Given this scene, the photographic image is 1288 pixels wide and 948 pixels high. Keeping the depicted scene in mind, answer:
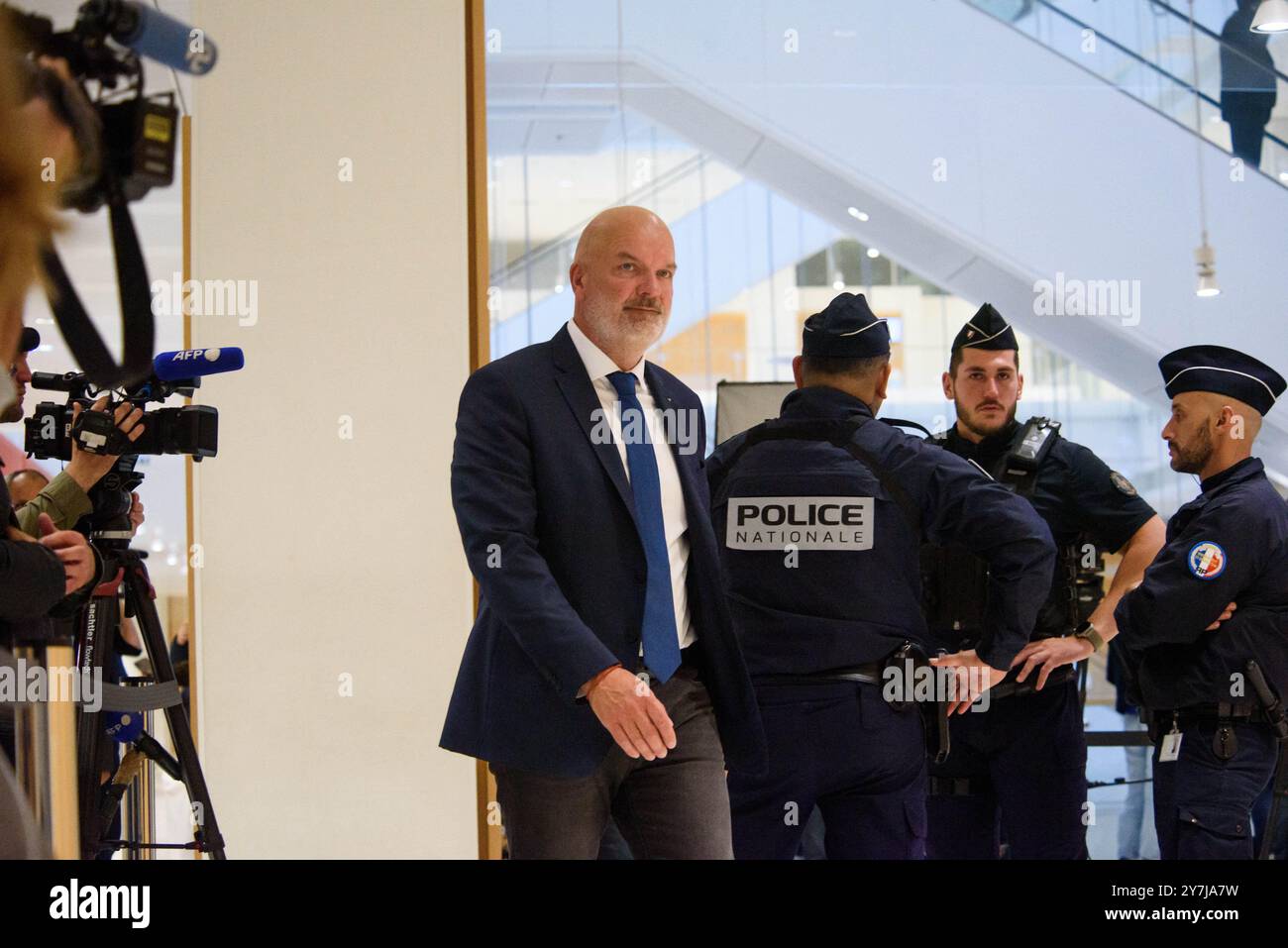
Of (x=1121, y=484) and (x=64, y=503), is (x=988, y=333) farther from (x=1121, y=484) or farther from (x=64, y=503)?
(x=64, y=503)

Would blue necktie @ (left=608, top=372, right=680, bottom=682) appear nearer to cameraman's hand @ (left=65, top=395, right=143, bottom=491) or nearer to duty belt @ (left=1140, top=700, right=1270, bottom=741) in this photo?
cameraman's hand @ (left=65, top=395, right=143, bottom=491)

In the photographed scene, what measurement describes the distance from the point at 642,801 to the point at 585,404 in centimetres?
70

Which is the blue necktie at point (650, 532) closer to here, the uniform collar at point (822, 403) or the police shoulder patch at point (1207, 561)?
the uniform collar at point (822, 403)

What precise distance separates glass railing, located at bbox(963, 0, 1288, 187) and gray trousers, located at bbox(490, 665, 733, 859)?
2.89 m

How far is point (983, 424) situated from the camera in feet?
10.8

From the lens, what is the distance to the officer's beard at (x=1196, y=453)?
122 inches

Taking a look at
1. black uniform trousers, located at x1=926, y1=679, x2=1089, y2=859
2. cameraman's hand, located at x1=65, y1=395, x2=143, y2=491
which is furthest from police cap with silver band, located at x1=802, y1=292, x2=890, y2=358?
cameraman's hand, located at x1=65, y1=395, x2=143, y2=491

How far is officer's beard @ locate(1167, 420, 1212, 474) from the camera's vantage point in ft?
10.2

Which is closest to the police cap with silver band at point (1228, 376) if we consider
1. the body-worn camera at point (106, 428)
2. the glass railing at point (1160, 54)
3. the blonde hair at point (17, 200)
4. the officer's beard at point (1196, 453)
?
the officer's beard at point (1196, 453)

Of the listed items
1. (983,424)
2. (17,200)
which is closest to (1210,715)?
(983,424)

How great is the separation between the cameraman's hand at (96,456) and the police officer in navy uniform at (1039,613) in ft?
5.85

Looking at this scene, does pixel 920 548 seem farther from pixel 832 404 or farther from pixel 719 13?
pixel 719 13

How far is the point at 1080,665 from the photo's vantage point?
359cm
